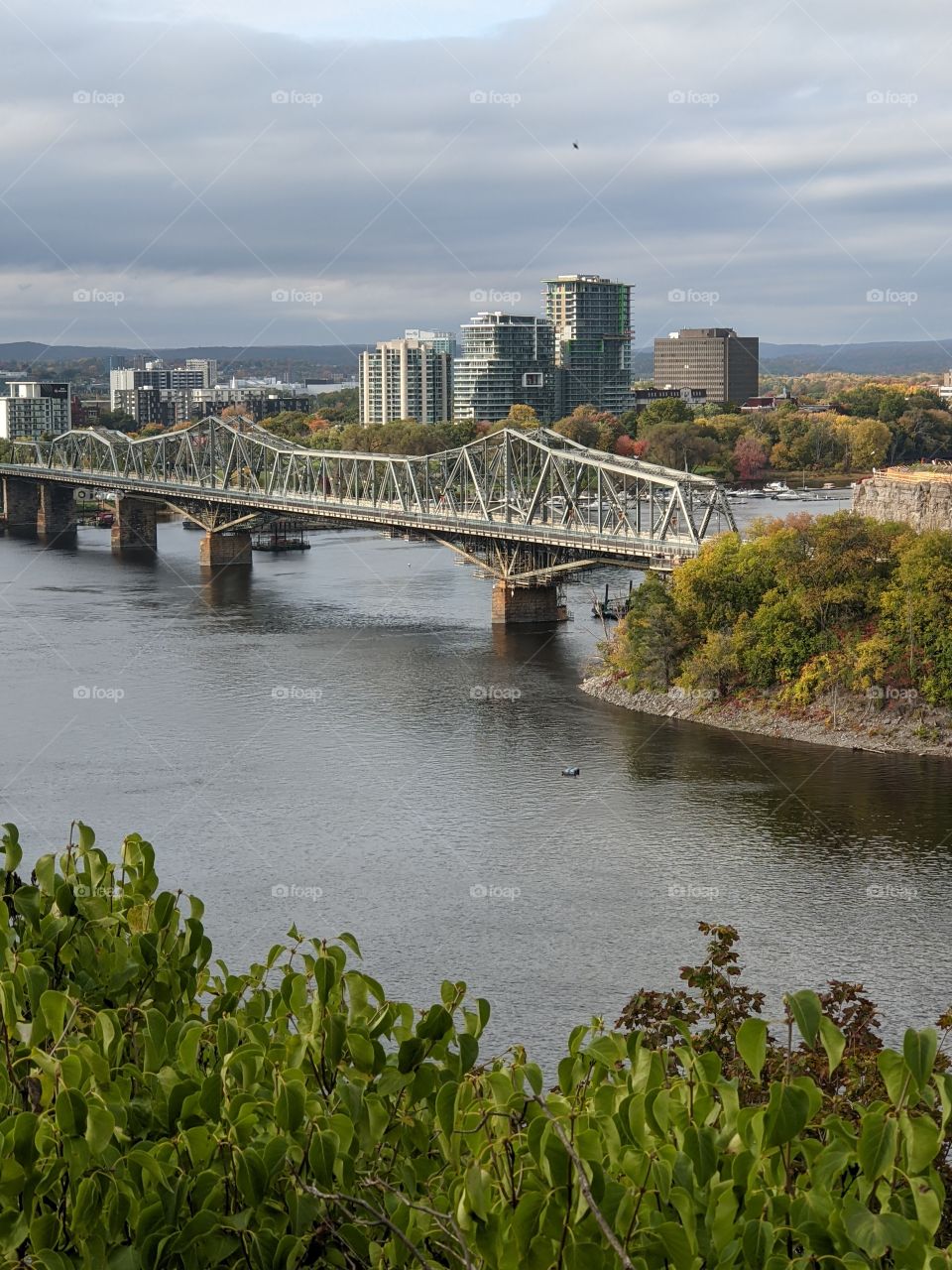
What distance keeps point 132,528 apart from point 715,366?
105399 millimetres

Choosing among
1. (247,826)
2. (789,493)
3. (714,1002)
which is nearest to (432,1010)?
(714,1002)

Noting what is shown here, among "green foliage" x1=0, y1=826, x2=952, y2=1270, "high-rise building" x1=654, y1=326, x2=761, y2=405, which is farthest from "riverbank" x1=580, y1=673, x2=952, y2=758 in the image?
"high-rise building" x1=654, y1=326, x2=761, y2=405

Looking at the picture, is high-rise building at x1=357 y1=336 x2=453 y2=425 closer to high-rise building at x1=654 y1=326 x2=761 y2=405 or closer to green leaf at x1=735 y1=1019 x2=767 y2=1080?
high-rise building at x1=654 y1=326 x2=761 y2=405

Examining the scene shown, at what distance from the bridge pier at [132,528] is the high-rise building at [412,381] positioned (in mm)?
59590

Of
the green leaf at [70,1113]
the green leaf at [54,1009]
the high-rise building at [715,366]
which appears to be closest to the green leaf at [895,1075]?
the green leaf at [70,1113]

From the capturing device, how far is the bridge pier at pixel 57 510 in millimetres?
92731

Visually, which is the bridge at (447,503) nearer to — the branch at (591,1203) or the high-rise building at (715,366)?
the branch at (591,1203)

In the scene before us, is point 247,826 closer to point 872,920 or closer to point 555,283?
point 872,920

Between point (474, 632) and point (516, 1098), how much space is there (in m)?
44.4

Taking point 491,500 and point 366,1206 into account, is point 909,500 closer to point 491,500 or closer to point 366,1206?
point 491,500

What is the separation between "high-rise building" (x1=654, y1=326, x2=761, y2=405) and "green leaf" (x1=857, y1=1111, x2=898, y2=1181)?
561ft

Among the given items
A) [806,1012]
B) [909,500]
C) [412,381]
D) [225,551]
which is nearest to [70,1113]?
[806,1012]

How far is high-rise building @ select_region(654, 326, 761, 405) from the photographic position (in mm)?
176500

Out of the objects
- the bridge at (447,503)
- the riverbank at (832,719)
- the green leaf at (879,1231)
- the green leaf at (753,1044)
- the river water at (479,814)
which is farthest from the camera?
the bridge at (447,503)
